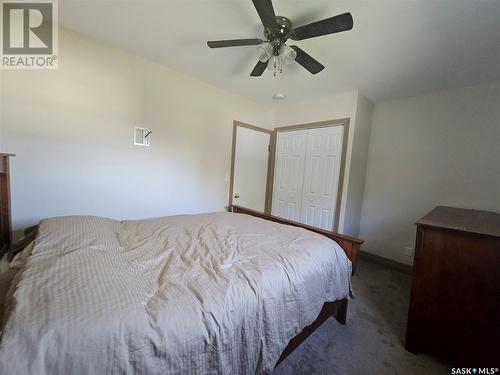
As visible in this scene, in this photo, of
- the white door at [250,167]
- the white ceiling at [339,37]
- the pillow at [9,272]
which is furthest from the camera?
the white door at [250,167]

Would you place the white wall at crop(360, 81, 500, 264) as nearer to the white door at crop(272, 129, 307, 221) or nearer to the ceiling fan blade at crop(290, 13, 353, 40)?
the white door at crop(272, 129, 307, 221)

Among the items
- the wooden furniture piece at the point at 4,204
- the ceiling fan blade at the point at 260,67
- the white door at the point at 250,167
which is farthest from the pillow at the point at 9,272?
the white door at the point at 250,167

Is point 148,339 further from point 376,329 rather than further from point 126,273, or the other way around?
point 376,329

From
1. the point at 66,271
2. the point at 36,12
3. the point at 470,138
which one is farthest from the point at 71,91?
the point at 470,138

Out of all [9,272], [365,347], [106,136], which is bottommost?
[365,347]

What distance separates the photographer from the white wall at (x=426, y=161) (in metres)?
2.30

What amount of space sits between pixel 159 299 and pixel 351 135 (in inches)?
112

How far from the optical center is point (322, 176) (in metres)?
3.07

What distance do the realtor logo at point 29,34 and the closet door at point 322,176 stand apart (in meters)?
3.07

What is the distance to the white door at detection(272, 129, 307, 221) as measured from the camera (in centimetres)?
335

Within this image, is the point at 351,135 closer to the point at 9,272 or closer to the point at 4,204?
the point at 9,272

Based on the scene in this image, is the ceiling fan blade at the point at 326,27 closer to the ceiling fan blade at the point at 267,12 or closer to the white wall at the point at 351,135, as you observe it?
the ceiling fan blade at the point at 267,12

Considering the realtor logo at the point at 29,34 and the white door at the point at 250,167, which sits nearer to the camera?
the realtor logo at the point at 29,34

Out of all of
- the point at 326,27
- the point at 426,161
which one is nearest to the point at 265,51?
the point at 326,27
